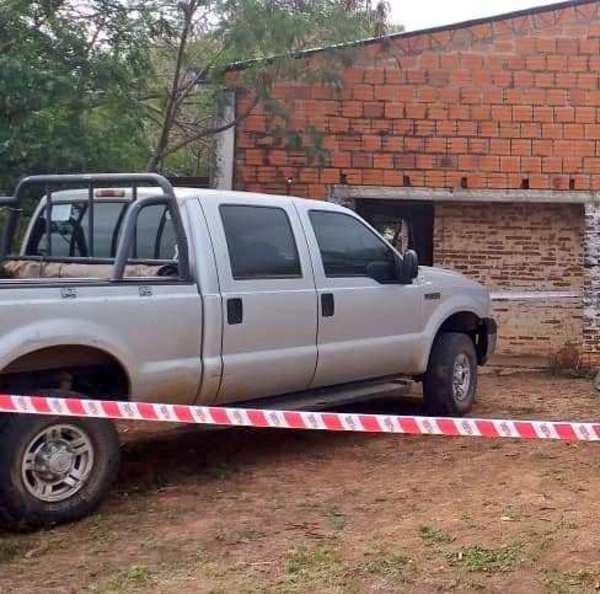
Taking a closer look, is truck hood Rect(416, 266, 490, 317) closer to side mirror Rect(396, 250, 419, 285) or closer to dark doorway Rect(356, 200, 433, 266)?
side mirror Rect(396, 250, 419, 285)

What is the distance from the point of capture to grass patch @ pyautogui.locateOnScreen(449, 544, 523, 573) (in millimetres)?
4695

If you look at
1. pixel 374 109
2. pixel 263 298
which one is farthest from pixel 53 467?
pixel 374 109

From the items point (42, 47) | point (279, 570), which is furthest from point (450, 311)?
point (42, 47)

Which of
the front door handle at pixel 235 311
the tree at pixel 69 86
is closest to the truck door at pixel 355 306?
the front door handle at pixel 235 311

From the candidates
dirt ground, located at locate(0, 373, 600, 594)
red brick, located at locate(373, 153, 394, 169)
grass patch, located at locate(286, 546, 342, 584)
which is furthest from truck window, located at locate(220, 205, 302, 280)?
red brick, located at locate(373, 153, 394, 169)

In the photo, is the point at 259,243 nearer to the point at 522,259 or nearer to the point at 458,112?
the point at 458,112

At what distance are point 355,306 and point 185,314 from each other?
1.76m

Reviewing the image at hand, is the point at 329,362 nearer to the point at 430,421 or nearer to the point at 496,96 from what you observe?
the point at 430,421

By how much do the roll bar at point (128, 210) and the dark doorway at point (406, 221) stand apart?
6040 mm

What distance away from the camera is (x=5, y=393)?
215 inches

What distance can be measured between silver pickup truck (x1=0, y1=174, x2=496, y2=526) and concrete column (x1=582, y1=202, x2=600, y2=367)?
404cm

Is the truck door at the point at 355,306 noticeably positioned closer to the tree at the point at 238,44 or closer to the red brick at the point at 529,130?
the tree at the point at 238,44

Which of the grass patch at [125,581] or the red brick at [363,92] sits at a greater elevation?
the red brick at [363,92]

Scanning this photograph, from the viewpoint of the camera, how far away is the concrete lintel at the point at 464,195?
38.9 feet
